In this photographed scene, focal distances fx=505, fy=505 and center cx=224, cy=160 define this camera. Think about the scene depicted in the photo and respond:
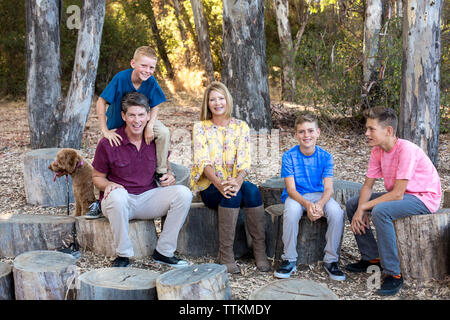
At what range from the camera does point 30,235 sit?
12.9ft

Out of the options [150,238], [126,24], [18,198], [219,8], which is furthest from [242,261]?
[219,8]

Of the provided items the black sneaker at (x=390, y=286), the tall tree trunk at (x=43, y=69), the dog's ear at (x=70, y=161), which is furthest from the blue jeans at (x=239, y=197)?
the tall tree trunk at (x=43, y=69)

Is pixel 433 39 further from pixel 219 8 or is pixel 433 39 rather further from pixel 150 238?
pixel 219 8

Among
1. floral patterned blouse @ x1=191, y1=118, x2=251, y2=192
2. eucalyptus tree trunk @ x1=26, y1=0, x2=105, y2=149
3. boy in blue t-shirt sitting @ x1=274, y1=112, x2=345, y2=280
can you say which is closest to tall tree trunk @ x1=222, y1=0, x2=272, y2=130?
eucalyptus tree trunk @ x1=26, y1=0, x2=105, y2=149

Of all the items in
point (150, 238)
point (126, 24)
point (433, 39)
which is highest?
point (126, 24)

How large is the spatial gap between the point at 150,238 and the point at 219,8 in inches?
468

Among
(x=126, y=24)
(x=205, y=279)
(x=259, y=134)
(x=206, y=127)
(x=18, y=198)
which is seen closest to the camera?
(x=205, y=279)

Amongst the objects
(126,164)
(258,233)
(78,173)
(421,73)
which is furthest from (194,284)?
(421,73)

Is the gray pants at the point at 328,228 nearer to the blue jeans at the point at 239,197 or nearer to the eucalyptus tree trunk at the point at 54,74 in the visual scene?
the blue jeans at the point at 239,197

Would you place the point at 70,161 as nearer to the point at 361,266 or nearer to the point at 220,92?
the point at 220,92

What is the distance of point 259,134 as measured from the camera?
8109 millimetres

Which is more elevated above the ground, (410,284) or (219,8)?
(219,8)

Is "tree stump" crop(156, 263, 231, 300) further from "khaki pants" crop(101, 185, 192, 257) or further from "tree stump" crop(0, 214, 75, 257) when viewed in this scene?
"tree stump" crop(0, 214, 75, 257)

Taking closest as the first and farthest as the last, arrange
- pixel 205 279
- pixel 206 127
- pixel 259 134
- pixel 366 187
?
pixel 205 279, pixel 366 187, pixel 206 127, pixel 259 134
